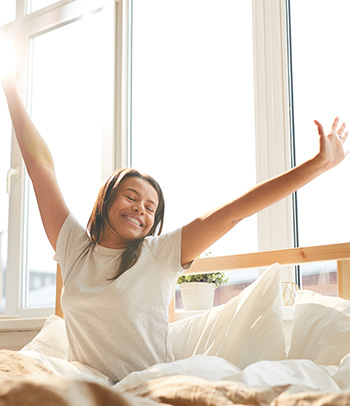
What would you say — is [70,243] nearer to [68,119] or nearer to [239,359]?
[239,359]

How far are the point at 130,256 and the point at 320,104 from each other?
3.36 feet

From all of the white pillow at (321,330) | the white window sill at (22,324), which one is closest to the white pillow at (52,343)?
the white window sill at (22,324)

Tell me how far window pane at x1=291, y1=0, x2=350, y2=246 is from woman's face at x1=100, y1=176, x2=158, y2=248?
705mm

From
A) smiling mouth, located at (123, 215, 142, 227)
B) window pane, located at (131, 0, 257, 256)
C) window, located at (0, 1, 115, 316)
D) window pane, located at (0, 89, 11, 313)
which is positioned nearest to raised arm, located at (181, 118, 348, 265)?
smiling mouth, located at (123, 215, 142, 227)

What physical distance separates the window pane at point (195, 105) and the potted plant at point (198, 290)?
18cm

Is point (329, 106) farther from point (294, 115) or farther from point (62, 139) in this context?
point (62, 139)

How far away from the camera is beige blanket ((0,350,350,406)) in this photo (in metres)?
0.41

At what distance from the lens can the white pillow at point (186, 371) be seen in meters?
0.97

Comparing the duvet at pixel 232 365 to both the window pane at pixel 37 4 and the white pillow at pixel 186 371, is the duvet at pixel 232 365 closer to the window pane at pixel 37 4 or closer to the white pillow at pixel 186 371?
the white pillow at pixel 186 371

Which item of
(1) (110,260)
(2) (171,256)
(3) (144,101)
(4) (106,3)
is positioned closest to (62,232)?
(1) (110,260)

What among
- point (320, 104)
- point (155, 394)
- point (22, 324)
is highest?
point (320, 104)

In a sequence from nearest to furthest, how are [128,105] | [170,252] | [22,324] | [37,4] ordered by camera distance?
[170,252] → [22,324] → [128,105] → [37,4]

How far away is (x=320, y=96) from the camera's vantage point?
2.08 m

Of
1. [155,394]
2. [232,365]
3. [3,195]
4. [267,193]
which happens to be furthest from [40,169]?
[3,195]
